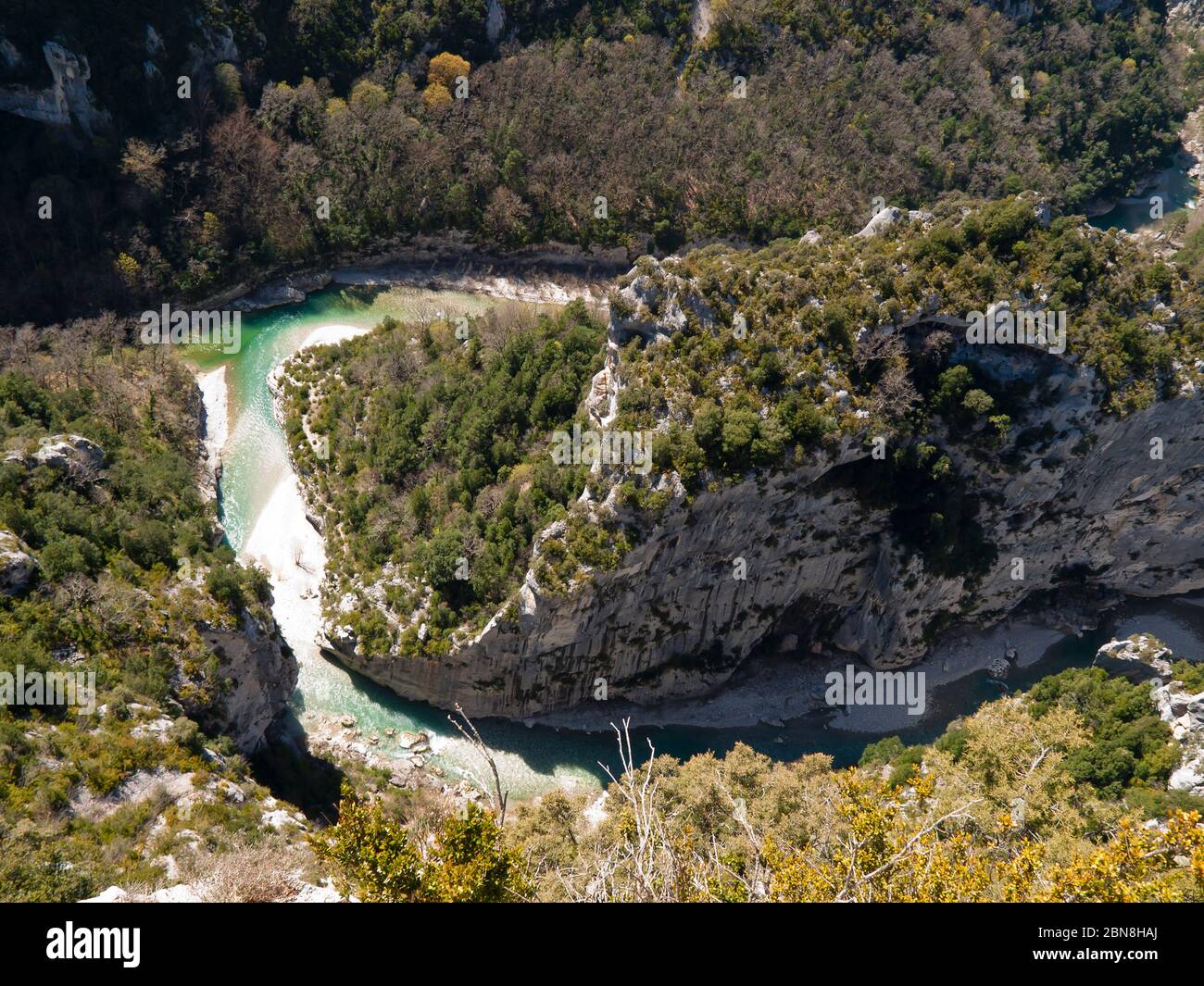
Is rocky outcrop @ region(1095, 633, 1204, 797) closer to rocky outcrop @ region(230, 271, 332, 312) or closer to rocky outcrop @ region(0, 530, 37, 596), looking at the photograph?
rocky outcrop @ region(0, 530, 37, 596)

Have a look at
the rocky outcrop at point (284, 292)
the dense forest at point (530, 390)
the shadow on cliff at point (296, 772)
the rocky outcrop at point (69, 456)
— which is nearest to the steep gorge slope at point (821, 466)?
the dense forest at point (530, 390)

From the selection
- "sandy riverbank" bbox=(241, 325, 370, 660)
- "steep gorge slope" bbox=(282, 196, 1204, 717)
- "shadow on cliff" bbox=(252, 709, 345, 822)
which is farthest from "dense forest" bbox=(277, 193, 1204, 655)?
"shadow on cliff" bbox=(252, 709, 345, 822)

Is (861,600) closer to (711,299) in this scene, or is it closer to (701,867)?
(711,299)

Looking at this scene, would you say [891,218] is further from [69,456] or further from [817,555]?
[69,456]

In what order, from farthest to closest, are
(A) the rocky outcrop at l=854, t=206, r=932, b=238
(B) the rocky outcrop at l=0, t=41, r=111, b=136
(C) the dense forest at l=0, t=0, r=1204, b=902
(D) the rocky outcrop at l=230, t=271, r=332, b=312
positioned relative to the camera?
1. (D) the rocky outcrop at l=230, t=271, r=332, b=312
2. (B) the rocky outcrop at l=0, t=41, r=111, b=136
3. (A) the rocky outcrop at l=854, t=206, r=932, b=238
4. (C) the dense forest at l=0, t=0, r=1204, b=902

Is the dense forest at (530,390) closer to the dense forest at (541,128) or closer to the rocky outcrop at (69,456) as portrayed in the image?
the rocky outcrop at (69,456)

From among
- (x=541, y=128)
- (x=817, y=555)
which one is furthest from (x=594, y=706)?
(x=541, y=128)
